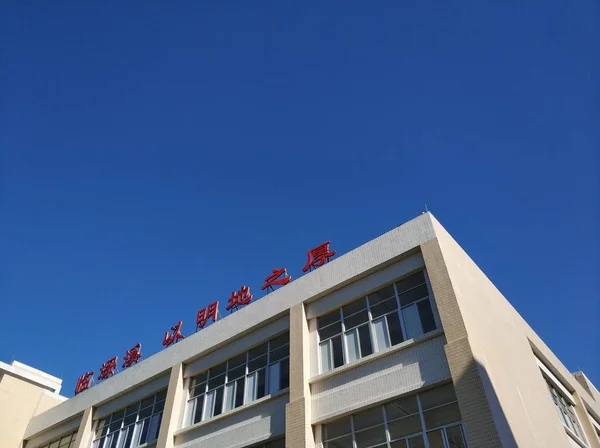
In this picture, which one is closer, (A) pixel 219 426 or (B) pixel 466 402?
(B) pixel 466 402

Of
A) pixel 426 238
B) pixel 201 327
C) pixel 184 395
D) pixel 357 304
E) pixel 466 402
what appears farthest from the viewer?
pixel 201 327

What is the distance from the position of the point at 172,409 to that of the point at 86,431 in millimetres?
5238

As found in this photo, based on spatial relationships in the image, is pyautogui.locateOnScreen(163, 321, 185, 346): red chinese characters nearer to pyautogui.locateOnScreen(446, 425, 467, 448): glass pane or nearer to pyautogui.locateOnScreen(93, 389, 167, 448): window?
pyautogui.locateOnScreen(93, 389, 167, 448): window

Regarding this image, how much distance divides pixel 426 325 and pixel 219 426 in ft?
22.5

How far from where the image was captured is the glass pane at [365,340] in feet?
41.5

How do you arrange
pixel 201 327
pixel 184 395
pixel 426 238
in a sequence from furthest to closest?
pixel 201 327
pixel 184 395
pixel 426 238

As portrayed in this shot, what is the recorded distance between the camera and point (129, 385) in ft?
60.3

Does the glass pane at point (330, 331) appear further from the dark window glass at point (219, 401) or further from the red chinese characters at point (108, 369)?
the red chinese characters at point (108, 369)

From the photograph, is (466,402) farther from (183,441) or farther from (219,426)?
(183,441)

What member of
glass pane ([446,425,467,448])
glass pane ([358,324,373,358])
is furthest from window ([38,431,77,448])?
glass pane ([446,425,467,448])

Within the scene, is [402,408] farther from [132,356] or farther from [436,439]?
[132,356]

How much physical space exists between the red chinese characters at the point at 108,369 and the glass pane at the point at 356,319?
11.9m

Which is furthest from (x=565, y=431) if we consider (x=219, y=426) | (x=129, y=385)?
(x=129, y=385)

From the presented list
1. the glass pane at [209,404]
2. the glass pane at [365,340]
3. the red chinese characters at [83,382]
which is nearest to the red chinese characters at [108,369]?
the red chinese characters at [83,382]
